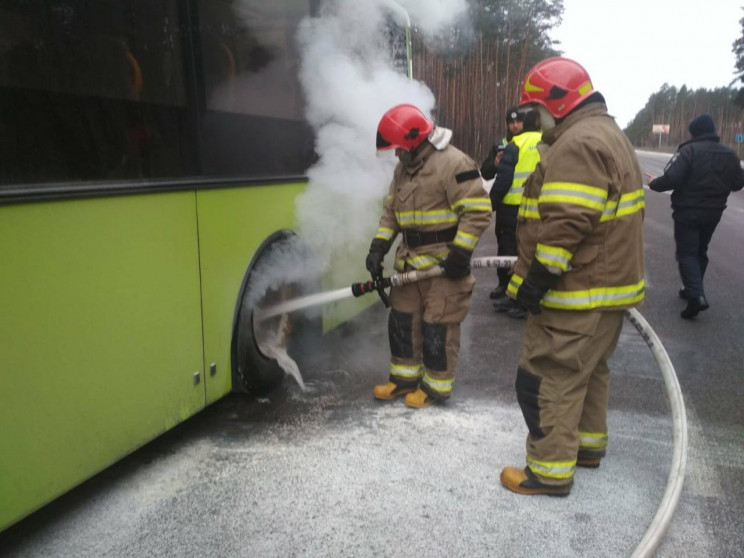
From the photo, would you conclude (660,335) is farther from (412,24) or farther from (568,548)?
(412,24)

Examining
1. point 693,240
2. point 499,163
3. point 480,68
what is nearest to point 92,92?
point 499,163

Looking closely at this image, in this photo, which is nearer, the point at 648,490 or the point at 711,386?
the point at 648,490

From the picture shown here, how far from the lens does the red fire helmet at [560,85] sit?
8.55 ft

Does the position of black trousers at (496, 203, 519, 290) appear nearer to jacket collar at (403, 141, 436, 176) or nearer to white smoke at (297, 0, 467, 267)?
white smoke at (297, 0, 467, 267)

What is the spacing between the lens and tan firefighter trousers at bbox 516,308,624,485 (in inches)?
103

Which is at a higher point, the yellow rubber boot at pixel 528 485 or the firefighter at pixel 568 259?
the firefighter at pixel 568 259

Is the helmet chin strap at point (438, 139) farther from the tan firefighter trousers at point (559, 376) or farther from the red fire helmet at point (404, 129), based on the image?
the tan firefighter trousers at point (559, 376)

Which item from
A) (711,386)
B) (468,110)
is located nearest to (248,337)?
(711,386)

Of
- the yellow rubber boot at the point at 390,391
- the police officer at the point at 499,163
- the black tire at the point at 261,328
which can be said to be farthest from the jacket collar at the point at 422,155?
the police officer at the point at 499,163

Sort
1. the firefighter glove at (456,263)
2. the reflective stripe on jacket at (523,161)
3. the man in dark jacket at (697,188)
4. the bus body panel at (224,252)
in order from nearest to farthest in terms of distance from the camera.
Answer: the bus body panel at (224,252)
the firefighter glove at (456,263)
the reflective stripe on jacket at (523,161)
the man in dark jacket at (697,188)

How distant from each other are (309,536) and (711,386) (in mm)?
3047

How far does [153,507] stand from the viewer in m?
2.72

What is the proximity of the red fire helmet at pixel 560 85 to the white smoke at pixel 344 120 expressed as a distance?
1.86 meters

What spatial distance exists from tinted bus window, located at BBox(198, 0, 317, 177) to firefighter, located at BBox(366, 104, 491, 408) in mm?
664
